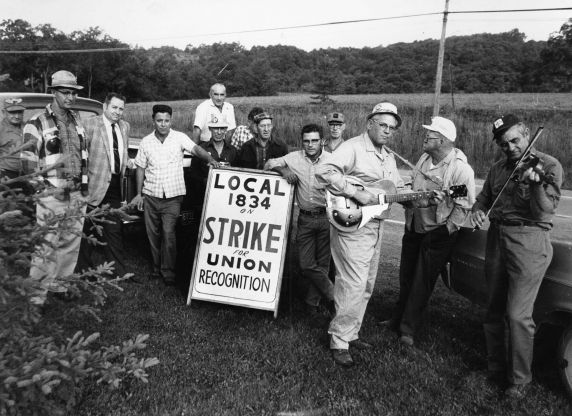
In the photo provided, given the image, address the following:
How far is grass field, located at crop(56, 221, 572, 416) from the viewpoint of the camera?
3420 mm

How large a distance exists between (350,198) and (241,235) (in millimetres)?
1541

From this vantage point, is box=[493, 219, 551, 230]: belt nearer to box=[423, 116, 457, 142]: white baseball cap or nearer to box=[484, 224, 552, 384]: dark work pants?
box=[484, 224, 552, 384]: dark work pants

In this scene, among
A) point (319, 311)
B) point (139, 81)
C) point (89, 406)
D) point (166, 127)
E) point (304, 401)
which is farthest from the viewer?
point (139, 81)

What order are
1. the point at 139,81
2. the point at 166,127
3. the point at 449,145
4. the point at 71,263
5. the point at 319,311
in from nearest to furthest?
the point at 449,145, the point at 71,263, the point at 319,311, the point at 166,127, the point at 139,81

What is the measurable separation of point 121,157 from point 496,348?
164 inches

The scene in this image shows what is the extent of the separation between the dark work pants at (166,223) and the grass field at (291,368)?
51 centimetres

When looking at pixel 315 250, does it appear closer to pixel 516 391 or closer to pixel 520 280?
pixel 520 280

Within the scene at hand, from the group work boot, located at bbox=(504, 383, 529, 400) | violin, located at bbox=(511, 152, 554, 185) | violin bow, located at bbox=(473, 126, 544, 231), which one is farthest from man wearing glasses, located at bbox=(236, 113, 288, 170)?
work boot, located at bbox=(504, 383, 529, 400)

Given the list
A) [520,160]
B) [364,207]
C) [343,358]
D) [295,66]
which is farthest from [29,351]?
[295,66]

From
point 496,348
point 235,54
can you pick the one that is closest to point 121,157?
point 496,348

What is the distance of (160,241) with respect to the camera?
605 cm

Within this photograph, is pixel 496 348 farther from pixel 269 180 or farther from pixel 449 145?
pixel 269 180

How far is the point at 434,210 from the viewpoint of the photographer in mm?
4375

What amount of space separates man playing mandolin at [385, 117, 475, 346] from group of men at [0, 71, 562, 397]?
0.03 ft
